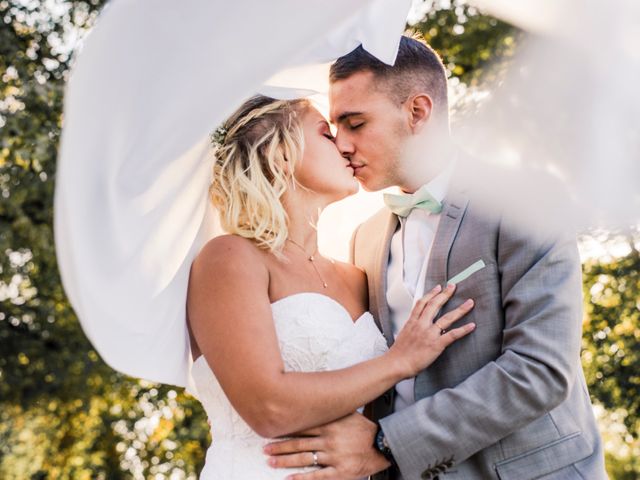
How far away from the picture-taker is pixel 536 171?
3.13 metres

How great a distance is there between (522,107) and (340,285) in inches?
39.3

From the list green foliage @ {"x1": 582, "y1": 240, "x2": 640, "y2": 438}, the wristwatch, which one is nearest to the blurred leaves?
green foliage @ {"x1": 582, "y1": 240, "x2": 640, "y2": 438}

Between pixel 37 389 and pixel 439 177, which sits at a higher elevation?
pixel 439 177

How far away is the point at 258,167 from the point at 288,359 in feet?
2.36

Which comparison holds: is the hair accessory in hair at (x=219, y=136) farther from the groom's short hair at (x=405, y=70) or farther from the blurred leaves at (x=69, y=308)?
the blurred leaves at (x=69, y=308)

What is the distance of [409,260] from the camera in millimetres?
3613

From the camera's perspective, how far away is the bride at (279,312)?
3.05 m

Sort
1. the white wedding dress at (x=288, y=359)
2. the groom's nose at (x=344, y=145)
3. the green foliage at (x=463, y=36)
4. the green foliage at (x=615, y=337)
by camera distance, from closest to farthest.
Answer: the white wedding dress at (x=288, y=359) → the groom's nose at (x=344, y=145) → the green foliage at (x=615, y=337) → the green foliage at (x=463, y=36)

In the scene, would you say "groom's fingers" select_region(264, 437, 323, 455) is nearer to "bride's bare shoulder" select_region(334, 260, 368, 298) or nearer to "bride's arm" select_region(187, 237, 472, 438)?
"bride's arm" select_region(187, 237, 472, 438)

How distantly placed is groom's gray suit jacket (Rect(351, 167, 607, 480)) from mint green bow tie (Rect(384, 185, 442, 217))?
25cm

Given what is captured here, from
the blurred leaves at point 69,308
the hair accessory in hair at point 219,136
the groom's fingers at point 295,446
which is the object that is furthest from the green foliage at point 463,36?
the groom's fingers at point 295,446

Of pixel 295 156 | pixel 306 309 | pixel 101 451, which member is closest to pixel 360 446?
pixel 306 309

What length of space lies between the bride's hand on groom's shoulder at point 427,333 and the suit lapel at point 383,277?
0.22 metres

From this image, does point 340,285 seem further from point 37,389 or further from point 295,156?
point 37,389
